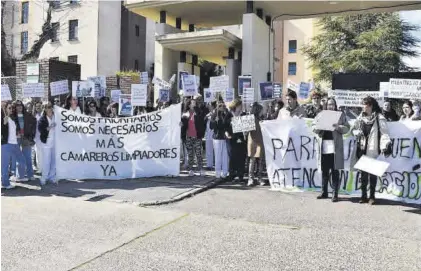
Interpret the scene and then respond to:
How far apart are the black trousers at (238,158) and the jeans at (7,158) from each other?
448cm

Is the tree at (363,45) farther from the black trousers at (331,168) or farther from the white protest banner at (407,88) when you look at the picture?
the black trousers at (331,168)

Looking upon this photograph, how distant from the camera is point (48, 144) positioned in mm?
10125

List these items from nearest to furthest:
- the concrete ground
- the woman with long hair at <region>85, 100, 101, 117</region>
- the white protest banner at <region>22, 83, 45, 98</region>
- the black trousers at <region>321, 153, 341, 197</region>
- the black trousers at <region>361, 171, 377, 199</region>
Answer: the concrete ground
the black trousers at <region>361, 171, 377, 199</region>
the black trousers at <region>321, 153, 341, 197</region>
the woman with long hair at <region>85, 100, 101, 117</region>
the white protest banner at <region>22, 83, 45, 98</region>

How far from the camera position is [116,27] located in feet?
143

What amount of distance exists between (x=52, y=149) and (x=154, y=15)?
426 inches

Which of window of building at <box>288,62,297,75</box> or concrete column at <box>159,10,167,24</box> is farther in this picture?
window of building at <box>288,62,297,75</box>

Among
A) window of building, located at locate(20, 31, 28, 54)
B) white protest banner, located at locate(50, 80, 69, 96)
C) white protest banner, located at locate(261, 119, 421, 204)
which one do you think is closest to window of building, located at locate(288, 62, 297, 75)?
window of building, located at locate(20, 31, 28, 54)

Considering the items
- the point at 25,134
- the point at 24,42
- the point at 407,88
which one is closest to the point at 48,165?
the point at 25,134

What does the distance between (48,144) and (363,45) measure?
3199cm

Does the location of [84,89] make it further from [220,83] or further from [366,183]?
[366,183]

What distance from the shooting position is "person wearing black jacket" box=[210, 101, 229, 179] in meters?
10.6

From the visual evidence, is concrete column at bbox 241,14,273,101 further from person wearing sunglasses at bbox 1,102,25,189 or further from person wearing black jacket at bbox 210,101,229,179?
person wearing sunglasses at bbox 1,102,25,189

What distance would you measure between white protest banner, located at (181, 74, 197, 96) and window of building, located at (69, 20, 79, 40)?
3240cm

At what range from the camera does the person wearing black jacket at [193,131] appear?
36.8 feet
